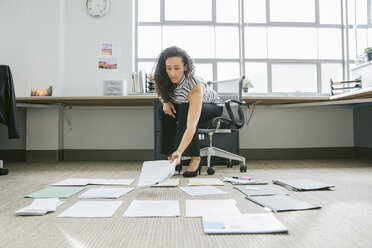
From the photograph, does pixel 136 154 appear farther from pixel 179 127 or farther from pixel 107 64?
pixel 179 127

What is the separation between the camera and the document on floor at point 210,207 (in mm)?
1056

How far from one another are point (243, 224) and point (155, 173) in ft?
2.07

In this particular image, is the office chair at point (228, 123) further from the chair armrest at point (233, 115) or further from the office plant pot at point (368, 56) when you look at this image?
the office plant pot at point (368, 56)

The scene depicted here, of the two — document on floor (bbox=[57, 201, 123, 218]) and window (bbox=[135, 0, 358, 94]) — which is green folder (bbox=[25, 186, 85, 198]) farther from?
window (bbox=[135, 0, 358, 94])

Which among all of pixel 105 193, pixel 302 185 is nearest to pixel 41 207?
pixel 105 193

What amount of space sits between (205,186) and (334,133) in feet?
8.24

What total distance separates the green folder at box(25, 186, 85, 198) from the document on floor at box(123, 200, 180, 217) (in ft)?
1.31

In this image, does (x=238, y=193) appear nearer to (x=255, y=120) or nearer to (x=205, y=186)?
(x=205, y=186)

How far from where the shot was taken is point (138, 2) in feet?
11.3

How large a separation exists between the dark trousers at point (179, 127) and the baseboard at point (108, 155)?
1266mm

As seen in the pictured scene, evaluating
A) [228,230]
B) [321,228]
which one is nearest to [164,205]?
[228,230]

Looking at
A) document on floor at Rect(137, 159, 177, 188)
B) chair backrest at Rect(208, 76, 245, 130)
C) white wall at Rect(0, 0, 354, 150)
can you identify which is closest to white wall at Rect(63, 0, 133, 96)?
white wall at Rect(0, 0, 354, 150)

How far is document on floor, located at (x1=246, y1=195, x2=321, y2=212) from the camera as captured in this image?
3.65ft

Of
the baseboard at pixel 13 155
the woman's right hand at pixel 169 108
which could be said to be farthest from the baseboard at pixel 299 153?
the baseboard at pixel 13 155
